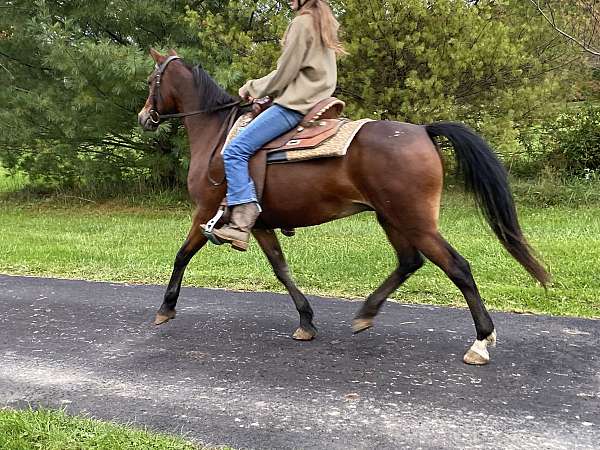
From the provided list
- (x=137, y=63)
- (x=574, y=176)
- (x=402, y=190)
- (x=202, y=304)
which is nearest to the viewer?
(x=402, y=190)

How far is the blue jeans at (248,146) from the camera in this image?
15.7 feet

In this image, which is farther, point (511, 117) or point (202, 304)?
point (511, 117)

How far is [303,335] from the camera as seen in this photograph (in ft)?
16.5

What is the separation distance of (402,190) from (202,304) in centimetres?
253

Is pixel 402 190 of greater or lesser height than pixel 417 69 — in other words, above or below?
below

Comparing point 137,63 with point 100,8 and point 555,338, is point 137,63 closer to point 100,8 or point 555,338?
point 100,8

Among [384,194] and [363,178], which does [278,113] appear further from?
[384,194]

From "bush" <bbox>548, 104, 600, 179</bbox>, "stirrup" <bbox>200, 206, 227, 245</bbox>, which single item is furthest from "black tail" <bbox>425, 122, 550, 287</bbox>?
"bush" <bbox>548, 104, 600, 179</bbox>

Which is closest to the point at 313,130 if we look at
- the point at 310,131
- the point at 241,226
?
the point at 310,131

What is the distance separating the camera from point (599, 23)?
11594 mm

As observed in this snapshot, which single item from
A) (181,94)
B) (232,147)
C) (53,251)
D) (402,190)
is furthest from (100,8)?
(402,190)

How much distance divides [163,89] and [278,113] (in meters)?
1.27

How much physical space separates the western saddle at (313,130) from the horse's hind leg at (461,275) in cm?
101

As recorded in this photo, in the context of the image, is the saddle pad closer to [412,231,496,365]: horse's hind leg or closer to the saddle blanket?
the saddle blanket
